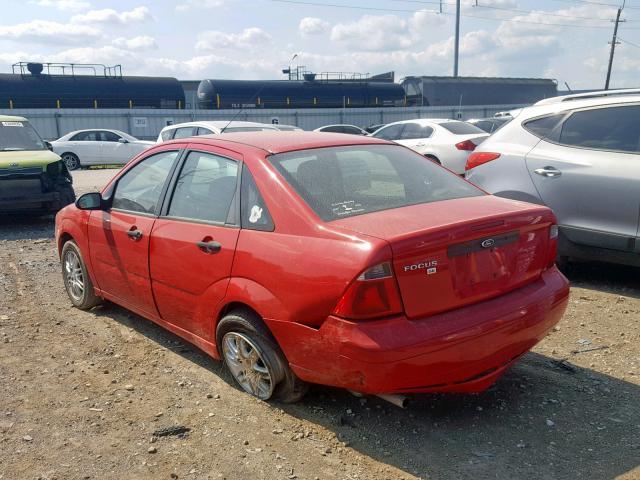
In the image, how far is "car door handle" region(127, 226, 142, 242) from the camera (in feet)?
13.3

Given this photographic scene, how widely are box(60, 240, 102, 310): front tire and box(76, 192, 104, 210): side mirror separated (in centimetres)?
61

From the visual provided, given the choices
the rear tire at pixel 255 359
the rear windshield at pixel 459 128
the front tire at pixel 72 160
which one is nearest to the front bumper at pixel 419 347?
the rear tire at pixel 255 359

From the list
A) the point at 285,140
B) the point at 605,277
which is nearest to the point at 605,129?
the point at 605,277

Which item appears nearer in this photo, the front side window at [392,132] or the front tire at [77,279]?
the front tire at [77,279]

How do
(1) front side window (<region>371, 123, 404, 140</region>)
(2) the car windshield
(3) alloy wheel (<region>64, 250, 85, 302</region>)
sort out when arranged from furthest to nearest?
(1) front side window (<region>371, 123, 404, 140</region>)
(2) the car windshield
(3) alloy wheel (<region>64, 250, 85, 302</region>)

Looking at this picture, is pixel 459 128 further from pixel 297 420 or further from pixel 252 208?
pixel 297 420

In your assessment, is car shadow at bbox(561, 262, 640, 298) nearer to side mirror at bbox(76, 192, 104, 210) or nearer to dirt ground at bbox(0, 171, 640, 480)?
dirt ground at bbox(0, 171, 640, 480)

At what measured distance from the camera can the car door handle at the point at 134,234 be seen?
405cm

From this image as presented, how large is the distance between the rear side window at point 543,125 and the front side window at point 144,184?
346cm

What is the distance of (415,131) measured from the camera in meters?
12.6

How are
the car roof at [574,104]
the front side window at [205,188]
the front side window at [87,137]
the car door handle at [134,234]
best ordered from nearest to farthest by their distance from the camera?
the front side window at [205,188], the car door handle at [134,234], the car roof at [574,104], the front side window at [87,137]

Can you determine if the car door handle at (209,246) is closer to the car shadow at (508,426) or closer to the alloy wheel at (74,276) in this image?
the car shadow at (508,426)

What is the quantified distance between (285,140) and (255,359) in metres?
1.38

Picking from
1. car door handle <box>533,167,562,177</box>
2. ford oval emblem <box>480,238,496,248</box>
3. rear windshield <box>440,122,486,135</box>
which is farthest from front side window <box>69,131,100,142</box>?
ford oval emblem <box>480,238,496,248</box>
